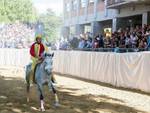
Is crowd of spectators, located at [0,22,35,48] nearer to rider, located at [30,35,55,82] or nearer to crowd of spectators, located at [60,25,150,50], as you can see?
crowd of spectators, located at [60,25,150,50]

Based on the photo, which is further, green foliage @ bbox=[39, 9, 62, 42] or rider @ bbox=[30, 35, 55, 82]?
green foliage @ bbox=[39, 9, 62, 42]

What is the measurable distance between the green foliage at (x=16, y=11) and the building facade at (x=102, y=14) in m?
18.1

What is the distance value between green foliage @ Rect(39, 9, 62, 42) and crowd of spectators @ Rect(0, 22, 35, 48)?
48475 millimetres

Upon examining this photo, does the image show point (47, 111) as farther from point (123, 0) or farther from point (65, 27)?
point (65, 27)

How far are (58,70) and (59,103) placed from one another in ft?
58.1

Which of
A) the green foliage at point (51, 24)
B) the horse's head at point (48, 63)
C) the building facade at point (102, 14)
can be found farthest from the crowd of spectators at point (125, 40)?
the green foliage at point (51, 24)

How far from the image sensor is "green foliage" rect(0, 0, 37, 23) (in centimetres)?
7888

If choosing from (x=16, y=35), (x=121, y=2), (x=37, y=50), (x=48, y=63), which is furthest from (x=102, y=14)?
(x=48, y=63)

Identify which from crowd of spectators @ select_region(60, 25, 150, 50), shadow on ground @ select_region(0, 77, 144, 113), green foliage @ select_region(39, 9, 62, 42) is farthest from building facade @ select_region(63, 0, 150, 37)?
green foliage @ select_region(39, 9, 62, 42)

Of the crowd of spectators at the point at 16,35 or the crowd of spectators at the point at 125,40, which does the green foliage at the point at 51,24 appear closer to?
the crowd of spectators at the point at 16,35

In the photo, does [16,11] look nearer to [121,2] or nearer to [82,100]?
[121,2]

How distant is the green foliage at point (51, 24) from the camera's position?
110m

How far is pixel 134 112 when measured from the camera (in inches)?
520

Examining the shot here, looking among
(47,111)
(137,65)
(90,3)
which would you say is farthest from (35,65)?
(90,3)
